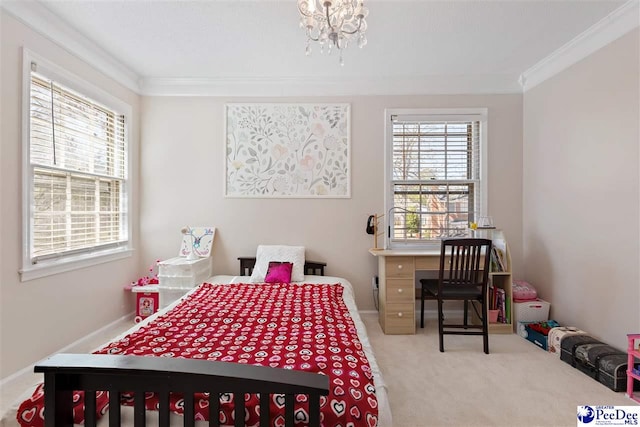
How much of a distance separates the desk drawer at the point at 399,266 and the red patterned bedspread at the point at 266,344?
678mm

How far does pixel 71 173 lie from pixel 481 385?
143 inches

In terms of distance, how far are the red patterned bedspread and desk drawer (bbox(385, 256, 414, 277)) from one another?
0.68 metres

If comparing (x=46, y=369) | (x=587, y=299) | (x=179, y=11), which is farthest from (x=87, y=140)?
(x=587, y=299)

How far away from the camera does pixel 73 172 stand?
2.71m

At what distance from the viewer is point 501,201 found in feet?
12.0

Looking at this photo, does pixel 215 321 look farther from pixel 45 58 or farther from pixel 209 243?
pixel 45 58

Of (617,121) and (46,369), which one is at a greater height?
(617,121)

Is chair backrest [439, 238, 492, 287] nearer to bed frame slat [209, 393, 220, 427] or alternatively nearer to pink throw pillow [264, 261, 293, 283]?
pink throw pillow [264, 261, 293, 283]

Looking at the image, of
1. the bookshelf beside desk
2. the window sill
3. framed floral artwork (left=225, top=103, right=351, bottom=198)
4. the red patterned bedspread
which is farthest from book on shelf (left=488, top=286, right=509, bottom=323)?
the window sill

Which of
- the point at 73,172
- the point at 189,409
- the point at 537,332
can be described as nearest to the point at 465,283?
the point at 537,332

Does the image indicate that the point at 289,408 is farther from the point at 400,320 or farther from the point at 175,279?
the point at 175,279

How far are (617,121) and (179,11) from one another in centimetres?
347

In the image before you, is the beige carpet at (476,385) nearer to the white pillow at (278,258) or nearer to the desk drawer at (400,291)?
the desk drawer at (400,291)

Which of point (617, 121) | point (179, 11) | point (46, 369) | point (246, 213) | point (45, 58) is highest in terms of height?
point (179, 11)
